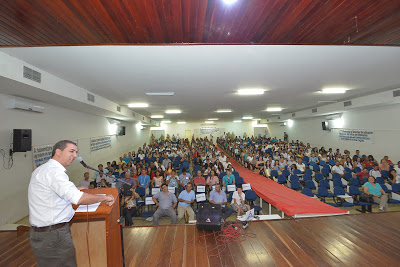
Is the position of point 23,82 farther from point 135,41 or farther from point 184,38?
point 184,38

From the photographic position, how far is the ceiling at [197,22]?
1.90m

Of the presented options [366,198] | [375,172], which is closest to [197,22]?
[366,198]

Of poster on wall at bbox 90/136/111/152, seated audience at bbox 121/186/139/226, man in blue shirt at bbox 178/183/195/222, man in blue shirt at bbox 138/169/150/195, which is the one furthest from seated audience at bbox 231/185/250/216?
poster on wall at bbox 90/136/111/152

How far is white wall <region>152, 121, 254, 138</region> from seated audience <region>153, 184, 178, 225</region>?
21112mm

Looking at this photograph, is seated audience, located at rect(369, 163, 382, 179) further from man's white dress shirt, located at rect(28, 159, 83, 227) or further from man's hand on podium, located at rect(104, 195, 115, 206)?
man's white dress shirt, located at rect(28, 159, 83, 227)

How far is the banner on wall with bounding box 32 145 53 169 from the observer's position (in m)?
5.68

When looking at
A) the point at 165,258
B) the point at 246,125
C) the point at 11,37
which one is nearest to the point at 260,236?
the point at 165,258

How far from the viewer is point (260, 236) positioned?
329cm

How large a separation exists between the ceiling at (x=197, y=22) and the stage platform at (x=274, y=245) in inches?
119

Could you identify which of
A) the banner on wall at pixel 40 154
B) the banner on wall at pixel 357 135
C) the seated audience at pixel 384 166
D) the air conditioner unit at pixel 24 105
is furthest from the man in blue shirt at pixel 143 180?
the banner on wall at pixel 357 135

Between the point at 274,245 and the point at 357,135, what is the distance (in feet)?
35.5

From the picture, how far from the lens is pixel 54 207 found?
1.66 m

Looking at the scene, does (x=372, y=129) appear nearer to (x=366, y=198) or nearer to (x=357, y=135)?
(x=357, y=135)

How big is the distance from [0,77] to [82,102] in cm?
271
